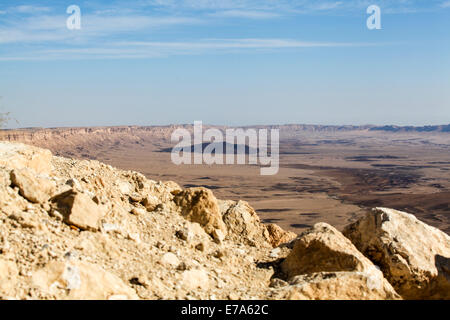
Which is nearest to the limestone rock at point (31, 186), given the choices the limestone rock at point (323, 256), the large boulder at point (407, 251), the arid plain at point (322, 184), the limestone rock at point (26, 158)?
the limestone rock at point (26, 158)

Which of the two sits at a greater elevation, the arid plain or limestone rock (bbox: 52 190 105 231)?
limestone rock (bbox: 52 190 105 231)

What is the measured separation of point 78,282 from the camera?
4098mm

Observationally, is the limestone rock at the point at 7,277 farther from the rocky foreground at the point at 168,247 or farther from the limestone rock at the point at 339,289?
Answer: the limestone rock at the point at 339,289

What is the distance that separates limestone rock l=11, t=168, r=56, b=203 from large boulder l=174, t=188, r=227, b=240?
98.0 inches

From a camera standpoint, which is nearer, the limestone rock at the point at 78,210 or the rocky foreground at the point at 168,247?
the rocky foreground at the point at 168,247

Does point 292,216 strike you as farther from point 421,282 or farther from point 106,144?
point 106,144

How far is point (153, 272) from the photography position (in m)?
4.84

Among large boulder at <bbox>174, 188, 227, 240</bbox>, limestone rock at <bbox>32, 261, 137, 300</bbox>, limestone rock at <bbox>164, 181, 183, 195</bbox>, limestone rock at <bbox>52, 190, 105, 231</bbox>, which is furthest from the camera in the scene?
limestone rock at <bbox>164, 181, 183, 195</bbox>

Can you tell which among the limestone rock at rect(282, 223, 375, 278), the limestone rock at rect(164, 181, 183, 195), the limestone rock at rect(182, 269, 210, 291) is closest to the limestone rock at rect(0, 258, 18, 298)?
the limestone rock at rect(182, 269, 210, 291)

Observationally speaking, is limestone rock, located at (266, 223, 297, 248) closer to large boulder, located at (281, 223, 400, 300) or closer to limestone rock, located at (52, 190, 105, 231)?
large boulder, located at (281, 223, 400, 300)

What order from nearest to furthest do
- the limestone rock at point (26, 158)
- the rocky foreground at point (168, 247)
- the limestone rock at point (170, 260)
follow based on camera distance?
1. the rocky foreground at point (168, 247)
2. the limestone rock at point (170, 260)
3. the limestone rock at point (26, 158)

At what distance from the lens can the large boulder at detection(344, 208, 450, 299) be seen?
6.45m

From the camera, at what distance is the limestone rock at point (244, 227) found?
7.68 meters

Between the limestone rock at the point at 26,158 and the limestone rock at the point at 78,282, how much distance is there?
2.89 m
